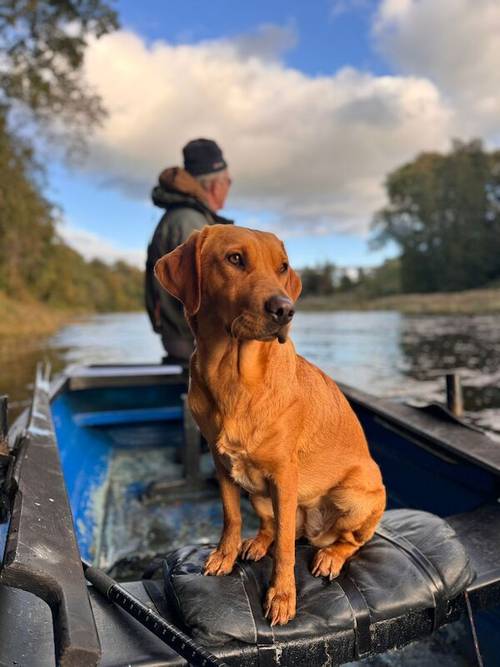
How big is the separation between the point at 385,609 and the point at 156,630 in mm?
729

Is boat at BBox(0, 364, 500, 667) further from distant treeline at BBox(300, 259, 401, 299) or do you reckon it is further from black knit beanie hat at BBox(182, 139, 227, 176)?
distant treeline at BBox(300, 259, 401, 299)

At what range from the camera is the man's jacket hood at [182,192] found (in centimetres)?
392

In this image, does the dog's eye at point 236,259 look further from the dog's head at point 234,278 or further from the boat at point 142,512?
the boat at point 142,512

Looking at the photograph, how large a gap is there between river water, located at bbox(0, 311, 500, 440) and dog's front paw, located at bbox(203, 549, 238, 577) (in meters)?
6.10

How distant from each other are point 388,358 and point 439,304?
28640mm

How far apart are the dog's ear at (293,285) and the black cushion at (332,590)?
92 centimetres

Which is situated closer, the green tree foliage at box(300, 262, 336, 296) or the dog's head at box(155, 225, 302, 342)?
the dog's head at box(155, 225, 302, 342)

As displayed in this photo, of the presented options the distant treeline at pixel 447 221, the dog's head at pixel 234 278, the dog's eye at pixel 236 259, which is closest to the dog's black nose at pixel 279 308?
the dog's head at pixel 234 278

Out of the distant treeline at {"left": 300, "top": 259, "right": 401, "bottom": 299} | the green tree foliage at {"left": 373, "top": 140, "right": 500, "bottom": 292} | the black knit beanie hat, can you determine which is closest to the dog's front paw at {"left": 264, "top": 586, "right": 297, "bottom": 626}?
the black knit beanie hat

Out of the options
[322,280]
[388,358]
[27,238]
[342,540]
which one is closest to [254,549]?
[342,540]

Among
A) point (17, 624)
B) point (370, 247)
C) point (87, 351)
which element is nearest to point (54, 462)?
point (17, 624)

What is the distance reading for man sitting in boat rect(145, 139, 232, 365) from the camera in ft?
12.8

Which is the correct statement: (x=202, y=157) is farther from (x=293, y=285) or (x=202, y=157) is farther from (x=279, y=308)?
(x=279, y=308)

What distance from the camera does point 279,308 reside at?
4.91ft
